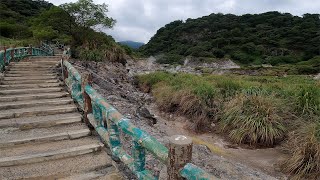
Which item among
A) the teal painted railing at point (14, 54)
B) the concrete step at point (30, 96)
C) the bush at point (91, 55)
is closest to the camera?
the concrete step at point (30, 96)

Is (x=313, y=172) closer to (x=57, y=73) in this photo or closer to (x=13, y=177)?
(x=13, y=177)

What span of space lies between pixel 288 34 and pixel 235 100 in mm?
84754

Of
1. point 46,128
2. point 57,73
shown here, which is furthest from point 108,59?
point 46,128

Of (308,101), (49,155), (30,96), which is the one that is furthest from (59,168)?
(308,101)

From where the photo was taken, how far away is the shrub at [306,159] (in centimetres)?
633

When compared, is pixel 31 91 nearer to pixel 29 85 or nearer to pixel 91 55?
pixel 29 85

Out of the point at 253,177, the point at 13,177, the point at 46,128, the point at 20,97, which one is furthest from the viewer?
the point at 20,97

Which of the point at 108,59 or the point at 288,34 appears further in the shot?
the point at 288,34

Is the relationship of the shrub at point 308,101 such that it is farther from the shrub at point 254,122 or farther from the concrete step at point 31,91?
the concrete step at point 31,91

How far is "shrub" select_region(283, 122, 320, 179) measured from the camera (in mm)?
6328

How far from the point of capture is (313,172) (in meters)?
6.33

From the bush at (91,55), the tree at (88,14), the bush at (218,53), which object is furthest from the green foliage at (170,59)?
the bush at (91,55)

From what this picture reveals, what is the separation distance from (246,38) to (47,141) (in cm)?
9360

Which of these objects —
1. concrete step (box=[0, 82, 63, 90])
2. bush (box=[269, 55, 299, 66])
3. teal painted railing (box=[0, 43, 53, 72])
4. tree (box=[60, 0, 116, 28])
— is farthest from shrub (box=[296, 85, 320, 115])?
bush (box=[269, 55, 299, 66])
